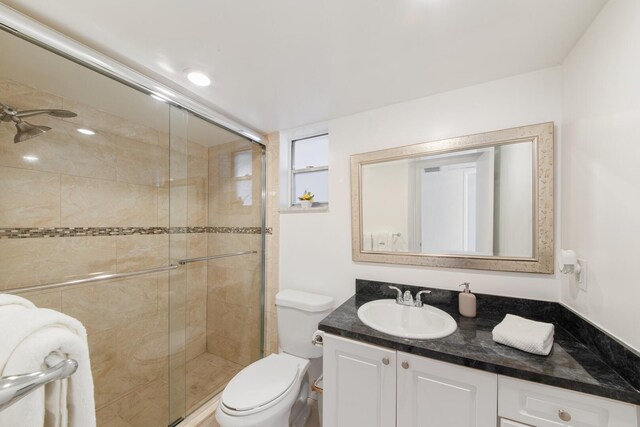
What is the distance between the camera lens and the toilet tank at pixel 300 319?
1.66m

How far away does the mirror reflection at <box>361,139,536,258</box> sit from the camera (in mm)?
1308

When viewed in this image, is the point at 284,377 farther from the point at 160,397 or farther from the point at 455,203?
the point at 455,203

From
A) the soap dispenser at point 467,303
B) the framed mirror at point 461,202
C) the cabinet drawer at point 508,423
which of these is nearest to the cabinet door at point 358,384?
the cabinet drawer at point 508,423

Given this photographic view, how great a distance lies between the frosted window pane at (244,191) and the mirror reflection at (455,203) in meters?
0.98

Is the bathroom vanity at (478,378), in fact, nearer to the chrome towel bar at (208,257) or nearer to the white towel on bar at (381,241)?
the white towel on bar at (381,241)

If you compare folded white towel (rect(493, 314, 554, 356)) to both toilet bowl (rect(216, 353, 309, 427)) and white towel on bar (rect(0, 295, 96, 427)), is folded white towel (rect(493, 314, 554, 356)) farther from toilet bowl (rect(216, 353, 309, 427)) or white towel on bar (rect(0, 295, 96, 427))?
white towel on bar (rect(0, 295, 96, 427))

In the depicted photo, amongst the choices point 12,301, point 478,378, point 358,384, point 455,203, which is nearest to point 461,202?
A: point 455,203

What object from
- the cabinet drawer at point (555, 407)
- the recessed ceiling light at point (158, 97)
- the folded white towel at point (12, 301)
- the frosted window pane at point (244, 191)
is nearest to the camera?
the folded white towel at point (12, 301)

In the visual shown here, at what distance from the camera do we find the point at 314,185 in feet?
6.73

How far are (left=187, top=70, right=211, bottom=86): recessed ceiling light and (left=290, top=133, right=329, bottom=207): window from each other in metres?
0.88

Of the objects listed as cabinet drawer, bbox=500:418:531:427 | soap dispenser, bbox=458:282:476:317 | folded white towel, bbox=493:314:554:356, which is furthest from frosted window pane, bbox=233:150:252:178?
cabinet drawer, bbox=500:418:531:427

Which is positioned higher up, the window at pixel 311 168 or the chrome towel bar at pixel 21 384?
the window at pixel 311 168

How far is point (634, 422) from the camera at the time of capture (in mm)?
753

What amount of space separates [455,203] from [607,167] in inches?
24.1
